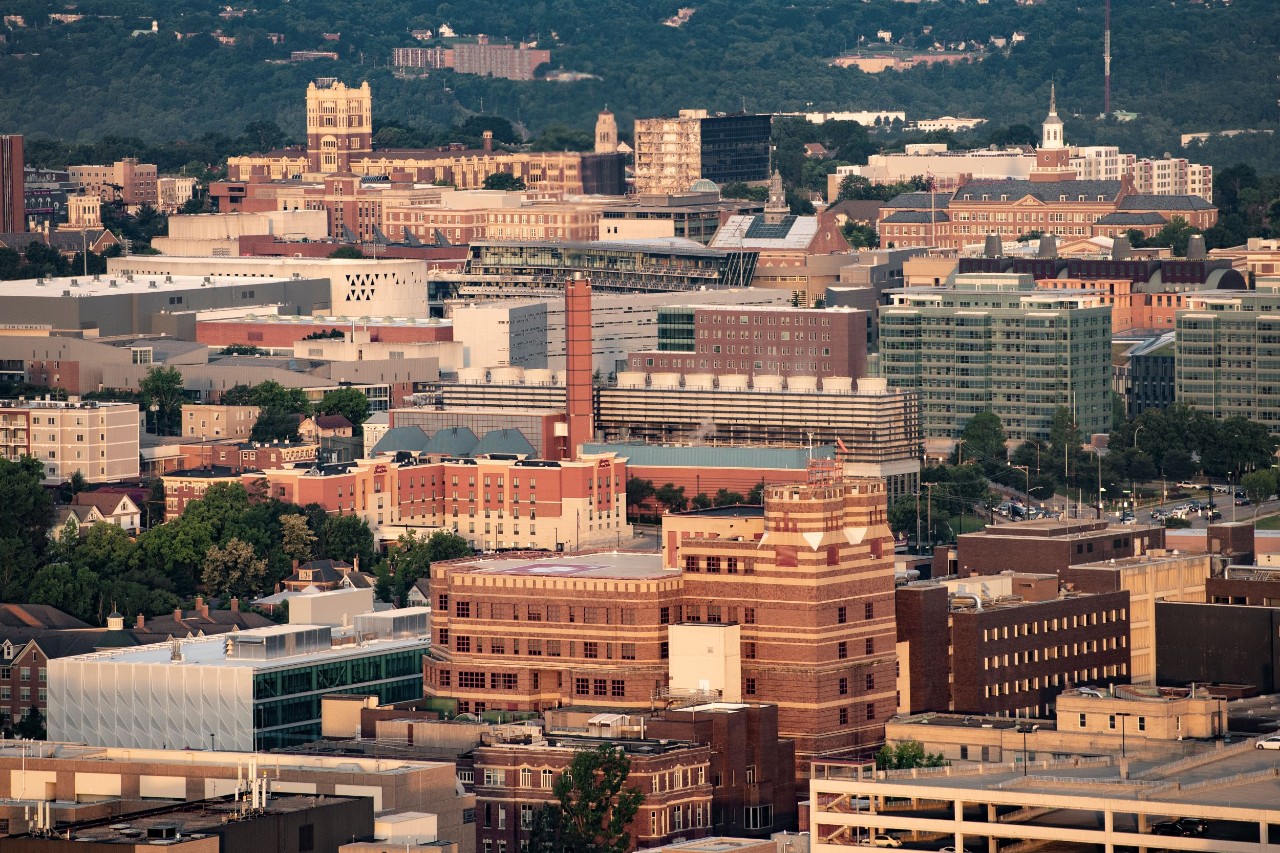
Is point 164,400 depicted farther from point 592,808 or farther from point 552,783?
point 592,808

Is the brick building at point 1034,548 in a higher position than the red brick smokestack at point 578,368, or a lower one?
lower

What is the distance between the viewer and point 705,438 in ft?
538

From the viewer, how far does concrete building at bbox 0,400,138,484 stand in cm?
15925

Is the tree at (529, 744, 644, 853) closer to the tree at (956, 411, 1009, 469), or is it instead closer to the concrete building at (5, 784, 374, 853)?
the concrete building at (5, 784, 374, 853)

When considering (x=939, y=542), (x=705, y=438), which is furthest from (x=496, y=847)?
(x=705, y=438)

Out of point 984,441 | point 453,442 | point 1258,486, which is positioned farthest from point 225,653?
point 984,441

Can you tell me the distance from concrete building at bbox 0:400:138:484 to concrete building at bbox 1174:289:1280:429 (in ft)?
156

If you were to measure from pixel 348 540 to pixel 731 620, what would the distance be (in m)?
45.3

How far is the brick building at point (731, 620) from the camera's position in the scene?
Answer: 9944 centimetres

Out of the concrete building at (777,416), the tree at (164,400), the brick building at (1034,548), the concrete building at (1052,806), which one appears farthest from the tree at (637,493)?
the concrete building at (1052,806)

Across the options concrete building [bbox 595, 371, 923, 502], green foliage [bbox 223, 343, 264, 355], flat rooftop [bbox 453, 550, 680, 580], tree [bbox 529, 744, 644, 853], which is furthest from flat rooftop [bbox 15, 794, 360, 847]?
green foliage [bbox 223, 343, 264, 355]

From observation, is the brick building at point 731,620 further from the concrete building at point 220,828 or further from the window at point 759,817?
the concrete building at point 220,828

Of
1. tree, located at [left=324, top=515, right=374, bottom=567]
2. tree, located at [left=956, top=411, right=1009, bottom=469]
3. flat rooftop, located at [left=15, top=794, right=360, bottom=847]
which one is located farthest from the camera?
tree, located at [left=956, top=411, right=1009, bottom=469]

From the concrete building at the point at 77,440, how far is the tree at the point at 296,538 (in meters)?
17.2
